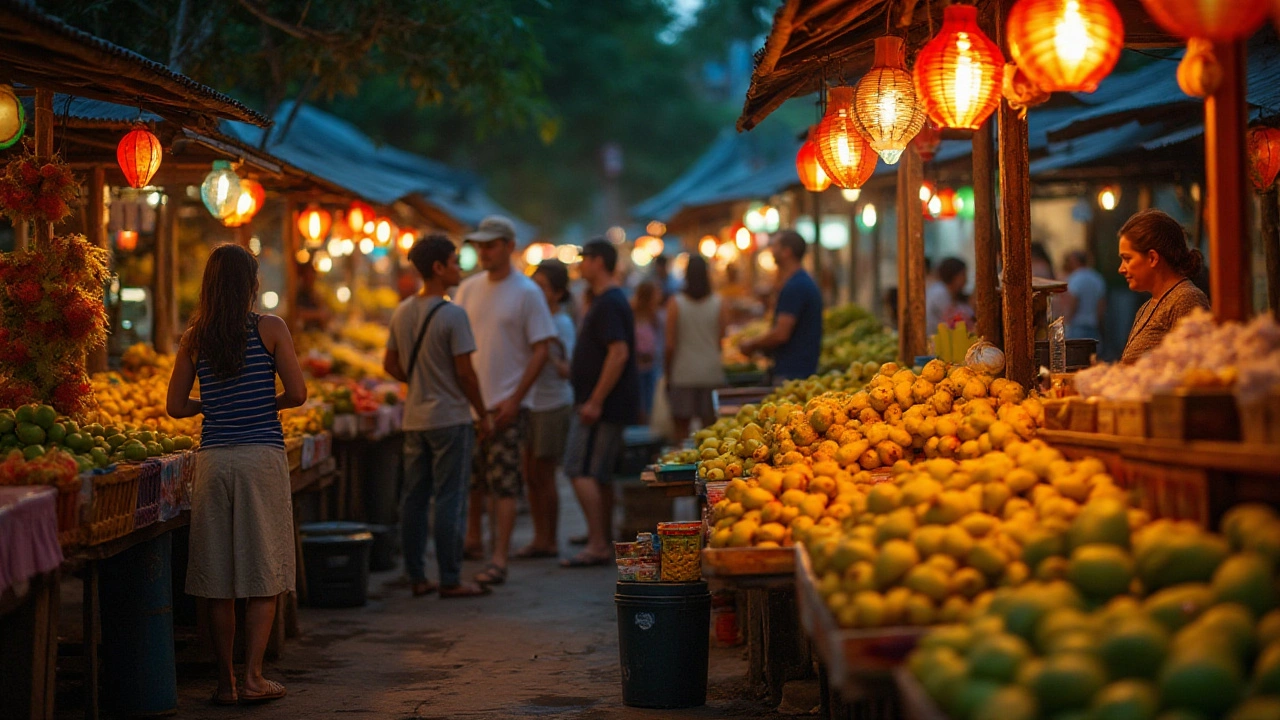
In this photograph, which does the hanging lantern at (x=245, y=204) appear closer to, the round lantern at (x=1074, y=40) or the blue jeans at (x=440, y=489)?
the blue jeans at (x=440, y=489)

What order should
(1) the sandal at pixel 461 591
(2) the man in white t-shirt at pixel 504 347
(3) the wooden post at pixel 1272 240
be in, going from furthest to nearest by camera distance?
(2) the man in white t-shirt at pixel 504 347 < (1) the sandal at pixel 461 591 < (3) the wooden post at pixel 1272 240

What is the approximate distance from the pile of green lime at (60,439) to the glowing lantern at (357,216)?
7269mm

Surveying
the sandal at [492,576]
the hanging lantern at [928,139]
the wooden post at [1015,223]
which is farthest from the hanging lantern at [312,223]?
the wooden post at [1015,223]

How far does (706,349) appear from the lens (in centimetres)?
1275

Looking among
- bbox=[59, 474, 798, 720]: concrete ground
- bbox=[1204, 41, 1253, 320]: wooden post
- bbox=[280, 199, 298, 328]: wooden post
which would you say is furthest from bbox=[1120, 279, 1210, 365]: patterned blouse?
bbox=[280, 199, 298, 328]: wooden post

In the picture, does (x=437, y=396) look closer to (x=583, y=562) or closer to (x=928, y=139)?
(x=583, y=562)

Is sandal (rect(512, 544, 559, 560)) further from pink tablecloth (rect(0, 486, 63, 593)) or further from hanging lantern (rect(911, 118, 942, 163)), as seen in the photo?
pink tablecloth (rect(0, 486, 63, 593))

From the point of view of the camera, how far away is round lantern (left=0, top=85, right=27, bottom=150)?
6286mm

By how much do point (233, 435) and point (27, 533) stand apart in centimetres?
145

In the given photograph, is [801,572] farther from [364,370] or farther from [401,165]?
[401,165]

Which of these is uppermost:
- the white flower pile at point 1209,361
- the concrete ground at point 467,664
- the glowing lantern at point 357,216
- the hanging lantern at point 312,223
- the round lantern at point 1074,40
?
the glowing lantern at point 357,216

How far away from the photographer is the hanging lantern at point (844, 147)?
682 centimetres

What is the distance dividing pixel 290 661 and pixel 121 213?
5959 mm

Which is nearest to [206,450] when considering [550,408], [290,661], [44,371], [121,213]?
[44,371]
